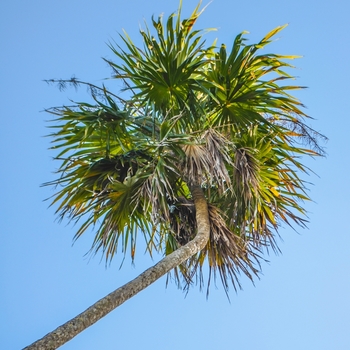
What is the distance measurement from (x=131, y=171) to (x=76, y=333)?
8.07ft

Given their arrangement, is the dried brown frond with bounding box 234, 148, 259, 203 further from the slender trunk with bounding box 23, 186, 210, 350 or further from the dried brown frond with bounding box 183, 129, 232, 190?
the slender trunk with bounding box 23, 186, 210, 350

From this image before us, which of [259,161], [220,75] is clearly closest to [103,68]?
[220,75]

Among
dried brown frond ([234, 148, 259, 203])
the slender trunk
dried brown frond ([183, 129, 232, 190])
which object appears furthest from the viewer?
dried brown frond ([234, 148, 259, 203])

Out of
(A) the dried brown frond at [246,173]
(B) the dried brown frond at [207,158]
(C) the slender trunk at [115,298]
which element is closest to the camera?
(C) the slender trunk at [115,298]

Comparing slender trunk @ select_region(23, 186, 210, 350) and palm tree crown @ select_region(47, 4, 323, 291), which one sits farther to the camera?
palm tree crown @ select_region(47, 4, 323, 291)

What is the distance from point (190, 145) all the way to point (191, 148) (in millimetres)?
42

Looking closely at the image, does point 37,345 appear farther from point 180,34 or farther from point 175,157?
point 180,34

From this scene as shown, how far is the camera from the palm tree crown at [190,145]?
499 cm

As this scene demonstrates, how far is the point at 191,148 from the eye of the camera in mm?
4859

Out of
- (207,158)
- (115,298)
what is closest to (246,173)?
(207,158)

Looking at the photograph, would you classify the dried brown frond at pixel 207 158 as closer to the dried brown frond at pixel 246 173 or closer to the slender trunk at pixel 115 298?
the dried brown frond at pixel 246 173

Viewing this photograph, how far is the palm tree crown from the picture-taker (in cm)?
499

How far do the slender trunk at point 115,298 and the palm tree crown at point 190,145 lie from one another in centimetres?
53

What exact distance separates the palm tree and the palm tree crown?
0.04ft
